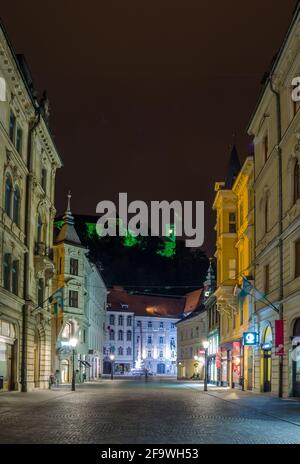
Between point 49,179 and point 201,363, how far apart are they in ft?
139

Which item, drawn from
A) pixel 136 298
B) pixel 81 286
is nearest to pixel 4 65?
pixel 81 286

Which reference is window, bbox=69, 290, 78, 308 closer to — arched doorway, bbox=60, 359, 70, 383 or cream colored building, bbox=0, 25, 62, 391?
arched doorway, bbox=60, 359, 70, 383

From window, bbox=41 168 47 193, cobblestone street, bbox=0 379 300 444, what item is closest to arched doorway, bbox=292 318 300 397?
cobblestone street, bbox=0 379 300 444

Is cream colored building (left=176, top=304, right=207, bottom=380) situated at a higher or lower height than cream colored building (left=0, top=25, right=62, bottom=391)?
lower

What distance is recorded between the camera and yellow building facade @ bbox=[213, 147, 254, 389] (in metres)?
45.0

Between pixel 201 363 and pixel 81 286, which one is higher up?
pixel 81 286

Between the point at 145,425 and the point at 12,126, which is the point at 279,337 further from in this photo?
the point at 12,126

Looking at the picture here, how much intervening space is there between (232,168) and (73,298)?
68.5 ft

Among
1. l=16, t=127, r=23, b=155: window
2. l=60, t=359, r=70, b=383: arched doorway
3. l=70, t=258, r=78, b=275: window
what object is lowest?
l=60, t=359, r=70, b=383: arched doorway

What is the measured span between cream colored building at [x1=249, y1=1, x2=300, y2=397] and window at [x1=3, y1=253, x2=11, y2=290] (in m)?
13.3

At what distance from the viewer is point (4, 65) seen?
111 feet

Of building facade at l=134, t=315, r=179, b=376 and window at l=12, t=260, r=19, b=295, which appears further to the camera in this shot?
building facade at l=134, t=315, r=179, b=376

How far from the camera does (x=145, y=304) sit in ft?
456
